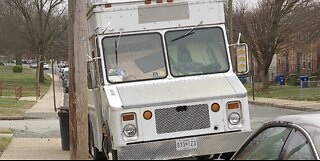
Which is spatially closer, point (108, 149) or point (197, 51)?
point (108, 149)

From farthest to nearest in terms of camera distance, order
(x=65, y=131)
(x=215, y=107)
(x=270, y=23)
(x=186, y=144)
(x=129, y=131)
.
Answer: (x=270, y=23)
(x=65, y=131)
(x=215, y=107)
(x=186, y=144)
(x=129, y=131)

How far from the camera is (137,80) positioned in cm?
885

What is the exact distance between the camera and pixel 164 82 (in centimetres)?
880

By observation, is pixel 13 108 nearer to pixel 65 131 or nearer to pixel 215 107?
pixel 65 131

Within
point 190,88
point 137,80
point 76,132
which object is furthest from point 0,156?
point 190,88

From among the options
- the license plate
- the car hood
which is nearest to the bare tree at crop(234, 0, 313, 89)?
the license plate

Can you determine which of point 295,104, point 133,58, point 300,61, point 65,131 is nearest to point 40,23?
point 300,61

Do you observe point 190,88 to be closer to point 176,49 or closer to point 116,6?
point 176,49

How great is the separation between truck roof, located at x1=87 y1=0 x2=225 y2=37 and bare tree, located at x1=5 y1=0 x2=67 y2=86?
42.4m

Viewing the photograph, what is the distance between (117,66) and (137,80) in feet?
1.29

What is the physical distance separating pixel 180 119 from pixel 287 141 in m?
3.70

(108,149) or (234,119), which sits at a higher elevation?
(234,119)

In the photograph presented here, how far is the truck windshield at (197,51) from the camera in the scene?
9.00 m

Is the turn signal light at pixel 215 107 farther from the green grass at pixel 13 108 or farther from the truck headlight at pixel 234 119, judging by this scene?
the green grass at pixel 13 108
